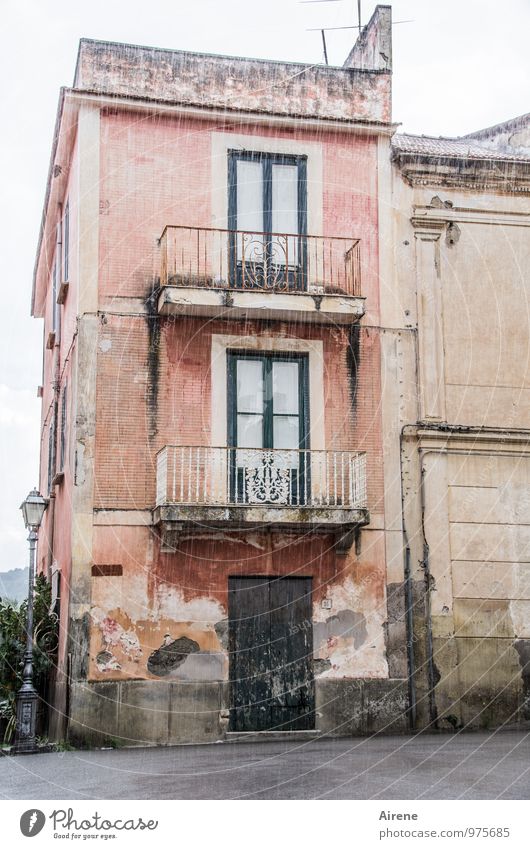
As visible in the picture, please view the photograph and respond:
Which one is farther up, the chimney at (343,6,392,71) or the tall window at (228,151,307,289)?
the chimney at (343,6,392,71)

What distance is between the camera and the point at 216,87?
1838 centimetres

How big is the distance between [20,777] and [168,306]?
7016 mm

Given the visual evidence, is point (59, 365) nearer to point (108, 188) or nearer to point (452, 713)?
point (108, 188)

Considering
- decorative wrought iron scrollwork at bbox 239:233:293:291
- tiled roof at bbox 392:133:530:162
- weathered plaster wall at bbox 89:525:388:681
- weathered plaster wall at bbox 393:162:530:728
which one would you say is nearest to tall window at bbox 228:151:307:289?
decorative wrought iron scrollwork at bbox 239:233:293:291

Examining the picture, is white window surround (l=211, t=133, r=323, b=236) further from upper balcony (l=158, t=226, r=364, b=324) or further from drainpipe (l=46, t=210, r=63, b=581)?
drainpipe (l=46, t=210, r=63, b=581)

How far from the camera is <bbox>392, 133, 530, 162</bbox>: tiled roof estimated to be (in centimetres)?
1892

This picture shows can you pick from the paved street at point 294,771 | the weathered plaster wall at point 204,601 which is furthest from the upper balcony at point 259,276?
the paved street at point 294,771

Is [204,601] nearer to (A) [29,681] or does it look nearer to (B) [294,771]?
(A) [29,681]

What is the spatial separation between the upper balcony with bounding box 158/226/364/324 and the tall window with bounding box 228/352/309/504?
74 cm

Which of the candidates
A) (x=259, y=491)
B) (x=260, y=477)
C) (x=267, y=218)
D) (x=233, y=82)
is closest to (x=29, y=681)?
(x=259, y=491)

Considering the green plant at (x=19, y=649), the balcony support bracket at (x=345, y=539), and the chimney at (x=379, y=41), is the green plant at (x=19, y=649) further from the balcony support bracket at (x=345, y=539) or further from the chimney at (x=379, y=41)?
the chimney at (x=379, y=41)

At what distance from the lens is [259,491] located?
17141 millimetres

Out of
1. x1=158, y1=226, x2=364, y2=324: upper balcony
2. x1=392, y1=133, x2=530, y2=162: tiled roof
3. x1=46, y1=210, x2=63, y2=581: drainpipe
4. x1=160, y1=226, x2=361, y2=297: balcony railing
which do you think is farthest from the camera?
x1=46, y1=210, x2=63, y2=581: drainpipe

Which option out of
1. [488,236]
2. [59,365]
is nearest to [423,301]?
[488,236]
